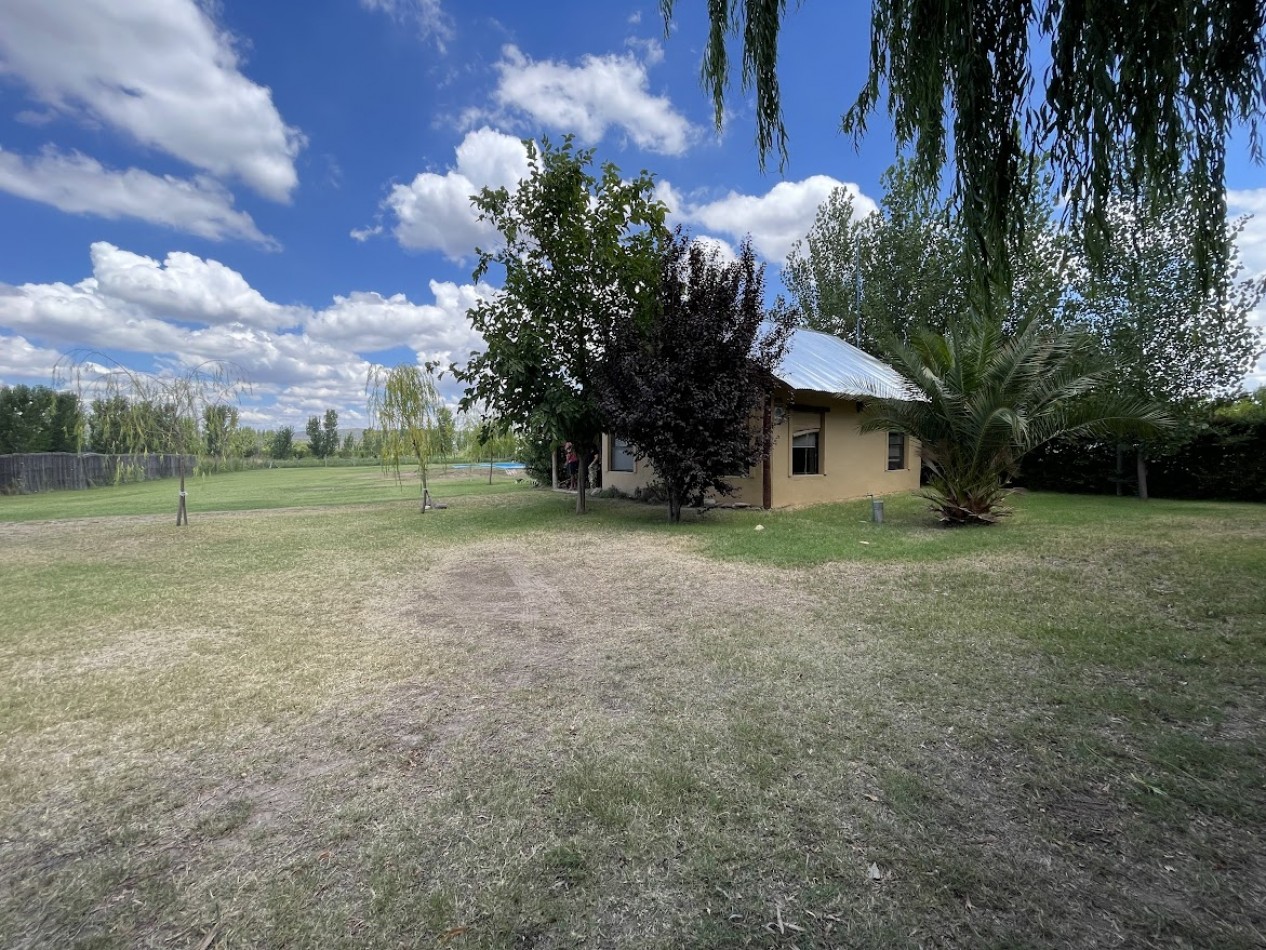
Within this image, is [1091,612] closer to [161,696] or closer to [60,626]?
[161,696]

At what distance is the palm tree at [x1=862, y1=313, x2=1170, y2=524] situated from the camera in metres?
8.78

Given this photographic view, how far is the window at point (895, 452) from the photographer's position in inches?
630

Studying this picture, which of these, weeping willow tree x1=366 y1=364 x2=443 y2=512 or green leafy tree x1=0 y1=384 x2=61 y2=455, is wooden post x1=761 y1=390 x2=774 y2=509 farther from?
green leafy tree x1=0 y1=384 x2=61 y2=455

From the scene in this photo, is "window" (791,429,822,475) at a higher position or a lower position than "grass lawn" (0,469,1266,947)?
higher

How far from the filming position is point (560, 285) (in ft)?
36.4

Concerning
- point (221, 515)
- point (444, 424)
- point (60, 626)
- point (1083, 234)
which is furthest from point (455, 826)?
point (221, 515)

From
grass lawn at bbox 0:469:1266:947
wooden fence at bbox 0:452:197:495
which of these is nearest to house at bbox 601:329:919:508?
grass lawn at bbox 0:469:1266:947

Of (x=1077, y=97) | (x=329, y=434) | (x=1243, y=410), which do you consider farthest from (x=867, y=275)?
(x=329, y=434)

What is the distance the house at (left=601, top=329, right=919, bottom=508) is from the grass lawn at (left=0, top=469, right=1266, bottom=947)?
251 inches

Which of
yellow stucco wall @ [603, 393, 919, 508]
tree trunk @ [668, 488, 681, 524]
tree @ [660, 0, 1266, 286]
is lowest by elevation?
tree trunk @ [668, 488, 681, 524]

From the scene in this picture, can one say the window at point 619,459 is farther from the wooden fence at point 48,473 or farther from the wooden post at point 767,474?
the wooden fence at point 48,473

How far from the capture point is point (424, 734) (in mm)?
2951

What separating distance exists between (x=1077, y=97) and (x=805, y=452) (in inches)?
449

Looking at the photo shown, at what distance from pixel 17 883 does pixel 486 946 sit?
1.73 meters
